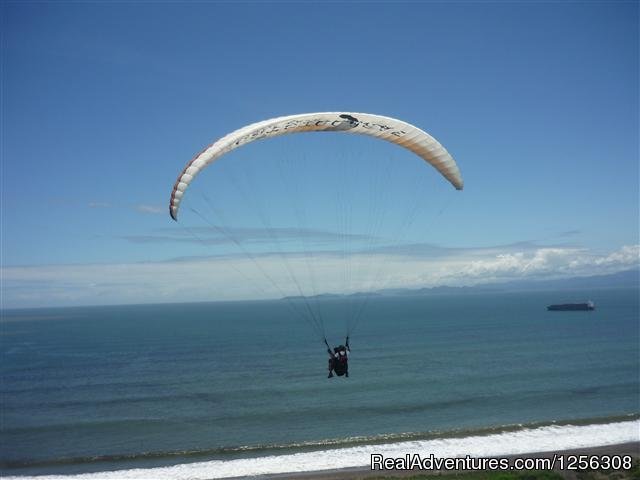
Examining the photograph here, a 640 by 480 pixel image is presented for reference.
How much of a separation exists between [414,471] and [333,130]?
13.2 meters

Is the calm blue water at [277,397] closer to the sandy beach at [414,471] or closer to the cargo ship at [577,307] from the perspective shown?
the sandy beach at [414,471]

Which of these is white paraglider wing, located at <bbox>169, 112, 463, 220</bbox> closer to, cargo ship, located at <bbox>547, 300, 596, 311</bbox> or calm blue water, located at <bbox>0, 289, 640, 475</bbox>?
calm blue water, located at <bbox>0, 289, 640, 475</bbox>

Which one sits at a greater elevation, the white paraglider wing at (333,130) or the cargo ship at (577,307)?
the white paraglider wing at (333,130)

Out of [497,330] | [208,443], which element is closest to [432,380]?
[208,443]

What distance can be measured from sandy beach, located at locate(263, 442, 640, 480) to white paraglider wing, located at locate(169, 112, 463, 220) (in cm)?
1090

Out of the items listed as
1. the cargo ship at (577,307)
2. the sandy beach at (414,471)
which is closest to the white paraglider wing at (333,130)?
the sandy beach at (414,471)

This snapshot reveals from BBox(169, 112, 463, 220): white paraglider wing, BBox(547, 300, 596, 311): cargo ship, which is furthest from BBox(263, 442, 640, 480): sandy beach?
BBox(547, 300, 596, 311): cargo ship

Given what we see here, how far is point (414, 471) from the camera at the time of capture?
19203 mm

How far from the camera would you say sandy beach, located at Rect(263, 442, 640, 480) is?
1880 cm

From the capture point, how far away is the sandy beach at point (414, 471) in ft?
61.7

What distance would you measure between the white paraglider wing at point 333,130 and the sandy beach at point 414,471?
10.9m

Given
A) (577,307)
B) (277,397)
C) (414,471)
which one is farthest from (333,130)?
(577,307)

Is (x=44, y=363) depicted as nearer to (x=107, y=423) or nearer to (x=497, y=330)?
(x=107, y=423)

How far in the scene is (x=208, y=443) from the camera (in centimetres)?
2519
